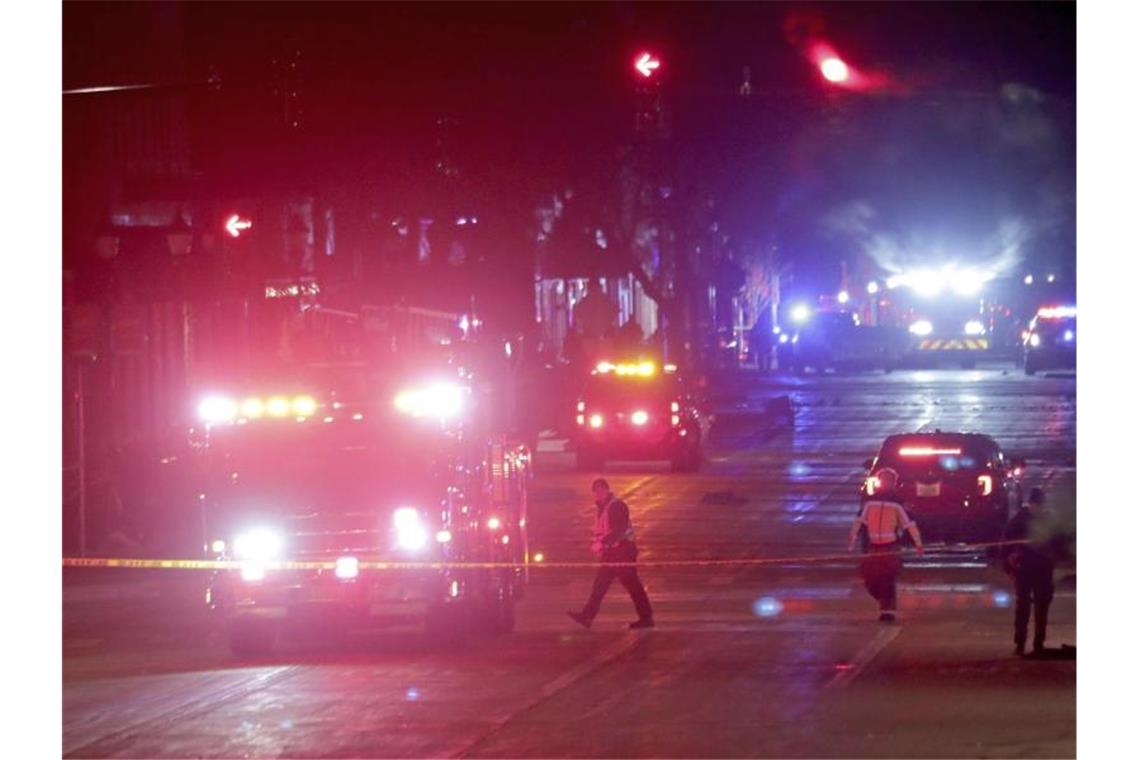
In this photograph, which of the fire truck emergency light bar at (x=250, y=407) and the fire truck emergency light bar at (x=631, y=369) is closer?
the fire truck emergency light bar at (x=250, y=407)

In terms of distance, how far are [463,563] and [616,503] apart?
211cm

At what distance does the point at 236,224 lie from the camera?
989 inches

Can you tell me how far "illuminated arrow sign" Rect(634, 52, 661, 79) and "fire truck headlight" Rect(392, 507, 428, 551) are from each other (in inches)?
180

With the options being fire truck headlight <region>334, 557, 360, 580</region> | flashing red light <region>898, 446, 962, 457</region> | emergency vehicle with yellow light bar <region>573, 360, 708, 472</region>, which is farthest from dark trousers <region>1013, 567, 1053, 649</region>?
emergency vehicle with yellow light bar <region>573, 360, 708, 472</region>

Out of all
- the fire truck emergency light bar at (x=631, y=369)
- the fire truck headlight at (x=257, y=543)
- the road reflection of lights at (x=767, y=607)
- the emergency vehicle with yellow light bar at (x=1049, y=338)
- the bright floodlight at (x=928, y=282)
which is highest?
the bright floodlight at (x=928, y=282)

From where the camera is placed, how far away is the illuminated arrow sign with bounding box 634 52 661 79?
19062mm

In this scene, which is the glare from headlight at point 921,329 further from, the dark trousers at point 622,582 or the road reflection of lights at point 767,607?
the dark trousers at point 622,582

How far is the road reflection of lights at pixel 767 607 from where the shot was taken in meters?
21.3

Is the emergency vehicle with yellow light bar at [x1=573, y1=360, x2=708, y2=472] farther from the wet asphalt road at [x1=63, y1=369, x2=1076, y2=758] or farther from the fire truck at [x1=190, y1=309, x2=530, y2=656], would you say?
the fire truck at [x1=190, y1=309, x2=530, y2=656]

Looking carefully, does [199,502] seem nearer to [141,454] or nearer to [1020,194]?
[141,454]

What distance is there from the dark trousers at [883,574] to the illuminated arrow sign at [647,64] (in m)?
5.31

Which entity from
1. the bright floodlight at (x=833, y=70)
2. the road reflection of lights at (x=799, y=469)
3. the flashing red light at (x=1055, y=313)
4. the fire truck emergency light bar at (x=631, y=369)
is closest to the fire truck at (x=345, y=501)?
the bright floodlight at (x=833, y=70)

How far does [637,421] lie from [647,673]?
22177mm
